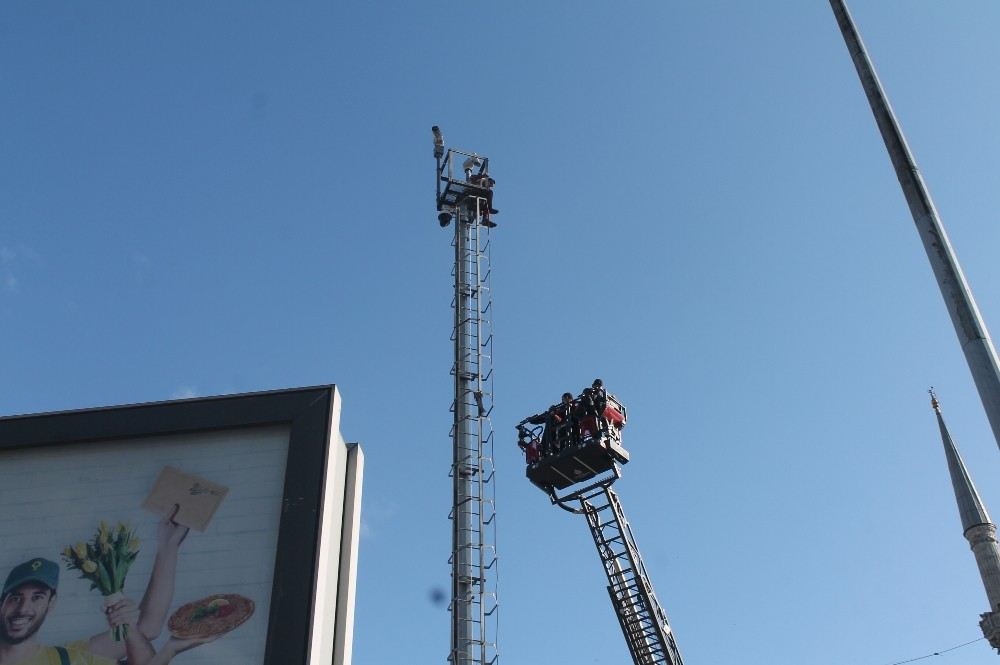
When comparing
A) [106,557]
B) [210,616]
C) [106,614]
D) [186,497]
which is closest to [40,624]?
[106,614]

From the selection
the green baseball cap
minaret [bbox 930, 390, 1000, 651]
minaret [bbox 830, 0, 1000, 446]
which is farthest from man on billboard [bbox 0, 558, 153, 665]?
minaret [bbox 930, 390, 1000, 651]

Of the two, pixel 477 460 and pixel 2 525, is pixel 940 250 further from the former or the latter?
pixel 2 525

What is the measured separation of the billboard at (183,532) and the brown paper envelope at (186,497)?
39mm

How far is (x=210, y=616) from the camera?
28.0 meters

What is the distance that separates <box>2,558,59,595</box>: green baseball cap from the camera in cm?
2930

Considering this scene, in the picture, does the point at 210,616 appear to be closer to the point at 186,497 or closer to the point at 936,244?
the point at 186,497

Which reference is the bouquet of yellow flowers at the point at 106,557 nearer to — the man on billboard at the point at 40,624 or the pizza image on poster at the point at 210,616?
the man on billboard at the point at 40,624

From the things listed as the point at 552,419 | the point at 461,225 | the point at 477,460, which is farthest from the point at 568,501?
the point at 461,225

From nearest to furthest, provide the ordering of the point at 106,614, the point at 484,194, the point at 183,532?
1. the point at 106,614
2. the point at 183,532
3. the point at 484,194

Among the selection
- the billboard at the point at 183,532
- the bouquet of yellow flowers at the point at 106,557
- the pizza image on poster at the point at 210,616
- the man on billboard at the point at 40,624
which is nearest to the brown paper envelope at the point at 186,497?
the billboard at the point at 183,532

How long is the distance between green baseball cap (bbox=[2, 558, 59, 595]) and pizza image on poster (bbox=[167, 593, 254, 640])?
399 centimetres

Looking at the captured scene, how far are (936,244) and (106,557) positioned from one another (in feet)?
77.1

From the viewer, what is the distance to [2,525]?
30688 millimetres

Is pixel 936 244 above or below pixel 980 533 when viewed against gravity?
below
